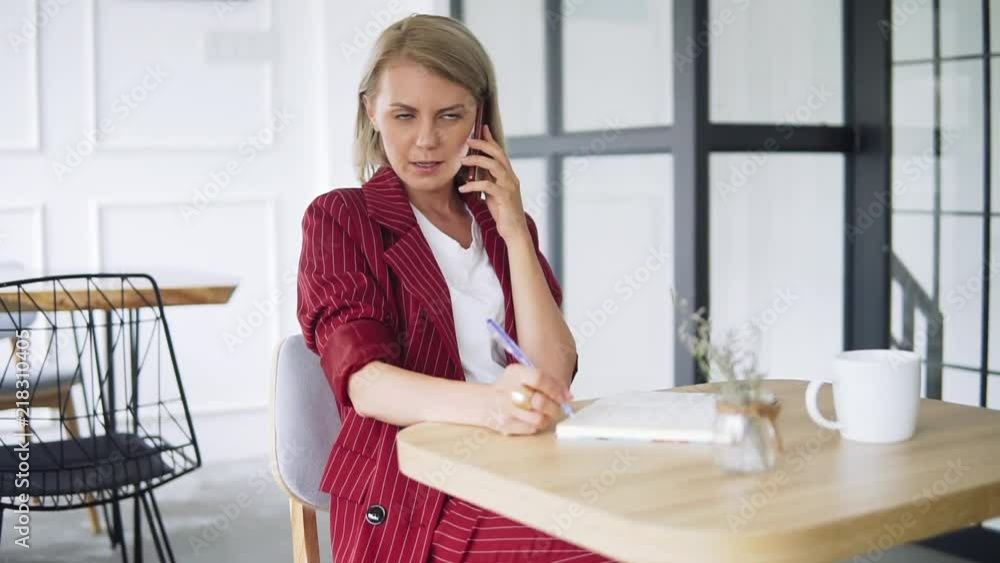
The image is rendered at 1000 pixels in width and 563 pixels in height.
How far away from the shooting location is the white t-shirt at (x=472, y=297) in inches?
61.7

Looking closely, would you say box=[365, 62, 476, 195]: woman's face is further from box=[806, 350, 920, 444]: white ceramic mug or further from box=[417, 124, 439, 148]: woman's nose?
box=[806, 350, 920, 444]: white ceramic mug

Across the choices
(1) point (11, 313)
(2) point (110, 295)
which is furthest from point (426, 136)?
(1) point (11, 313)

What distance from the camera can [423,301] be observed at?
4.92ft

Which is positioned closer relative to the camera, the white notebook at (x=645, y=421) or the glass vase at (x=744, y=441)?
the glass vase at (x=744, y=441)

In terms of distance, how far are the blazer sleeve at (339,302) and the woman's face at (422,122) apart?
13 cm

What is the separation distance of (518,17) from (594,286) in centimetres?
100

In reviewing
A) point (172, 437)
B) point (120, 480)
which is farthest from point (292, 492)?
point (172, 437)

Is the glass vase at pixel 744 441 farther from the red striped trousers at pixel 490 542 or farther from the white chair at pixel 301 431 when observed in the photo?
the white chair at pixel 301 431

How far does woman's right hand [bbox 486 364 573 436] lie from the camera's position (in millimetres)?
1221

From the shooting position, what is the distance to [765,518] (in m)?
0.91

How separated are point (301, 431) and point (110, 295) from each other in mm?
1310

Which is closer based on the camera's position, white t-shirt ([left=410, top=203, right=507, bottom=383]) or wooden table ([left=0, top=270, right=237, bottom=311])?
white t-shirt ([left=410, top=203, right=507, bottom=383])

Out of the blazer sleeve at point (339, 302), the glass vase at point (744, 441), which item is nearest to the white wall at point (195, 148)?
the blazer sleeve at point (339, 302)

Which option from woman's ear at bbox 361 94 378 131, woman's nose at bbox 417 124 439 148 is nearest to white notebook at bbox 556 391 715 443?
woman's nose at bbox 417 124 439 148
